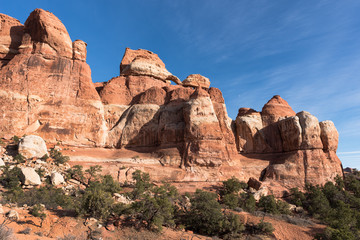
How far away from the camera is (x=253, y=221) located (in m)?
15.7

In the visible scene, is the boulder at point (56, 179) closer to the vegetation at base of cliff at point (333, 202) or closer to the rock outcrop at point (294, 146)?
the vegetation at base of cliff at point (333, 202)

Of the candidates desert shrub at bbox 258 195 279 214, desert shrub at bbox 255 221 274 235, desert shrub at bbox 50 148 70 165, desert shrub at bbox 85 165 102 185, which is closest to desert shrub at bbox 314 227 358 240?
desert shrub at bbox 255 221 274 235

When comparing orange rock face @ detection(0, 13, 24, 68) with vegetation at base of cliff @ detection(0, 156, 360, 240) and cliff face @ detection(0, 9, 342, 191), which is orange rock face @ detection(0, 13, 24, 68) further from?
vegetation at base of cliff @ detection(0, 156, 360, 240)

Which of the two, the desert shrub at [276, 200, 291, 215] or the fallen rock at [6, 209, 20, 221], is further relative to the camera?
the desert shrub at [276, 200, 291, 215]

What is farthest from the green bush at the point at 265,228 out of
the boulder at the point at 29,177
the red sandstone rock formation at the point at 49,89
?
the red sandstone rock formation at the point at 49,89

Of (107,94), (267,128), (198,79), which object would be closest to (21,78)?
(107,94)

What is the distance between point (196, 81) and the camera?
150 feet

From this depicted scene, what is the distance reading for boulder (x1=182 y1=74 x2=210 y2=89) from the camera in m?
45.2

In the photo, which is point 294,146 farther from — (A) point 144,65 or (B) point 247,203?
(A) point 144,65

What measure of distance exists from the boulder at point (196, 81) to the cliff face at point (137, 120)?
9.30 m

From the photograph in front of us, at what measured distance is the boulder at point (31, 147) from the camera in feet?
71.7

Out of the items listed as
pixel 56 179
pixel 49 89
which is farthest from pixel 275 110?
pixel 49 89

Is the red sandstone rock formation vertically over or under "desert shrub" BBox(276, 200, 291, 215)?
over

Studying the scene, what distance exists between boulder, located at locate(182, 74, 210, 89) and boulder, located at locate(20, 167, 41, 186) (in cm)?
3230
